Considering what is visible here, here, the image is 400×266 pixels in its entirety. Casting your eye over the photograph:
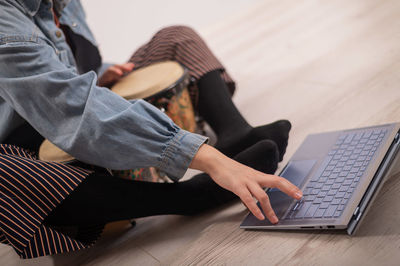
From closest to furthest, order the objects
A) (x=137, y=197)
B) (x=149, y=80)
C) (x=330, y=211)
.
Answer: (x=330, y=211)
(x=137, y=197)
(x=149, y=80)

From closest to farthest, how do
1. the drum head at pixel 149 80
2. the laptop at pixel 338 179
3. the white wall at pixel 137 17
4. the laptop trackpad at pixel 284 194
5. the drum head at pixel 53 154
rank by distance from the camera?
the laptop at pixel 338 179 → the laptop trackpad at pixel 284 194 → the drum head at pixel 53 154 → the drum head at pixel 149 80 → the white wall at pixel 137 17

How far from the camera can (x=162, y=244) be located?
107cm

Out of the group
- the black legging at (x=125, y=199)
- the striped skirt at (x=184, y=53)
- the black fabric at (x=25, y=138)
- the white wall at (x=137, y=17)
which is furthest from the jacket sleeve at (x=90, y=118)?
the white wall at (x=137, y=17)

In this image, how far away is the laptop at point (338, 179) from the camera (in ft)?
2.70

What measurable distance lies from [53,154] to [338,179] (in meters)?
0.65

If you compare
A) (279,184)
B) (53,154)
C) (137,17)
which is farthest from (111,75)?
(137,17)

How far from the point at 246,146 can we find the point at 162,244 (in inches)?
13.3

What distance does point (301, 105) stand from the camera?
1.51m

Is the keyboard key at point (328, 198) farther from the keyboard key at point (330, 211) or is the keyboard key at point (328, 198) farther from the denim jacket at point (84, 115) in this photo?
the denim jacket at point (84, 115)

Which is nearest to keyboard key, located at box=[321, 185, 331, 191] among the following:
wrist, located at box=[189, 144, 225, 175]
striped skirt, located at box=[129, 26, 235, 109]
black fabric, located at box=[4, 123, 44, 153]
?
wrist, located at box=[189, 144, 225, 175]

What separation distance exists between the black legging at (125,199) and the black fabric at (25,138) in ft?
0.79

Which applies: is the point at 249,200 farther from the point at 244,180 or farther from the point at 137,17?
the point at 137,17

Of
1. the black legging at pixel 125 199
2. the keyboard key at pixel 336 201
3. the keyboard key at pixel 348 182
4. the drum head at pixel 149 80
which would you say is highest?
the drum head at pixel 149 80

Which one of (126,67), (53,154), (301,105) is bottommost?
(301,105)
